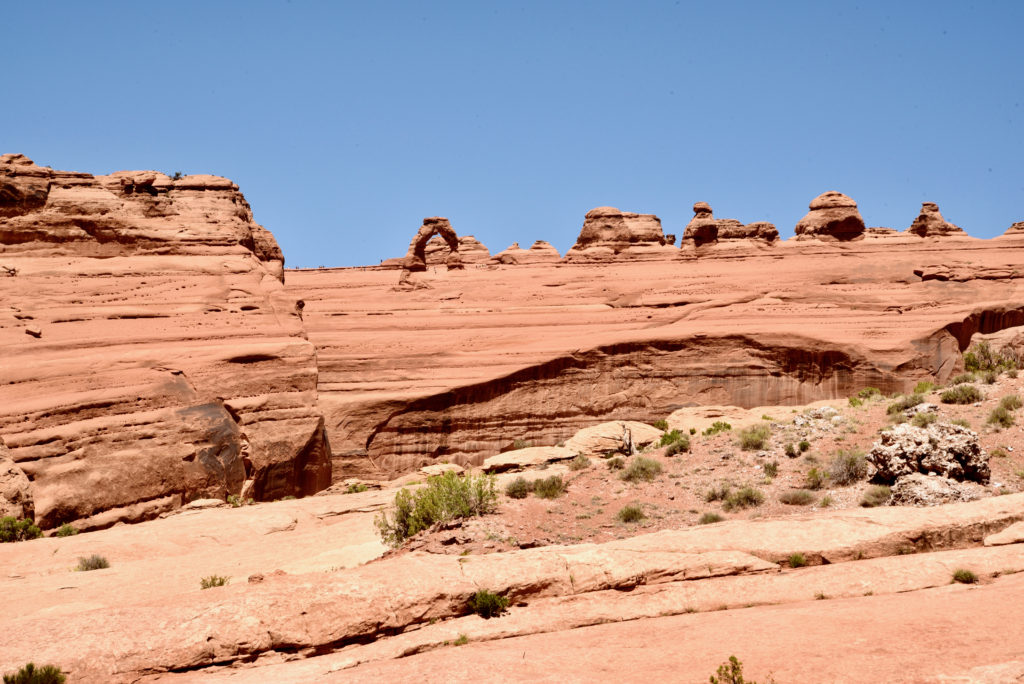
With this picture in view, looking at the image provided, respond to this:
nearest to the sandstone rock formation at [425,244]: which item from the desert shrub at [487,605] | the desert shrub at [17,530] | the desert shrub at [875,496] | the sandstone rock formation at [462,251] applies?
the sandstone rock formation at [462,251]

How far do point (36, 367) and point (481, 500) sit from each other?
47.7 ft

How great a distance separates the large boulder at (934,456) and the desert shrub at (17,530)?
17323 millimetres

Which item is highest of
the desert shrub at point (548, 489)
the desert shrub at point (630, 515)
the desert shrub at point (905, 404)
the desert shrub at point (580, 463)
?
the desert shrub at point (905, 404)

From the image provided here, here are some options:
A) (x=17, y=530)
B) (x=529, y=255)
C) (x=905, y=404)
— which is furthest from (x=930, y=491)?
(x=529, y=255)

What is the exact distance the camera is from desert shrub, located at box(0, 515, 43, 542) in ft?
63.6

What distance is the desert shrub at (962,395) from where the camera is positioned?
20.4 meters

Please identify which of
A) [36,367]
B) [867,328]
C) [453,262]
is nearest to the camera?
[36,367]

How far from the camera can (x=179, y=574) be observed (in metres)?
15.0

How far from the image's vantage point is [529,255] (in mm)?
51875

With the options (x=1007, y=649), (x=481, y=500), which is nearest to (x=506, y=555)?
(x=481, y=500)

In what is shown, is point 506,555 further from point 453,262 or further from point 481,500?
A: point 453,262

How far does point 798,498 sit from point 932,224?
2928 cm

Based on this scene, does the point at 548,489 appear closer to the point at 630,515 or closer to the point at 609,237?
the point at 630,515

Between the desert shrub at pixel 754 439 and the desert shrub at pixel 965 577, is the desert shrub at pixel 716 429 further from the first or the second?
the desert shrub at pixel 965 577
